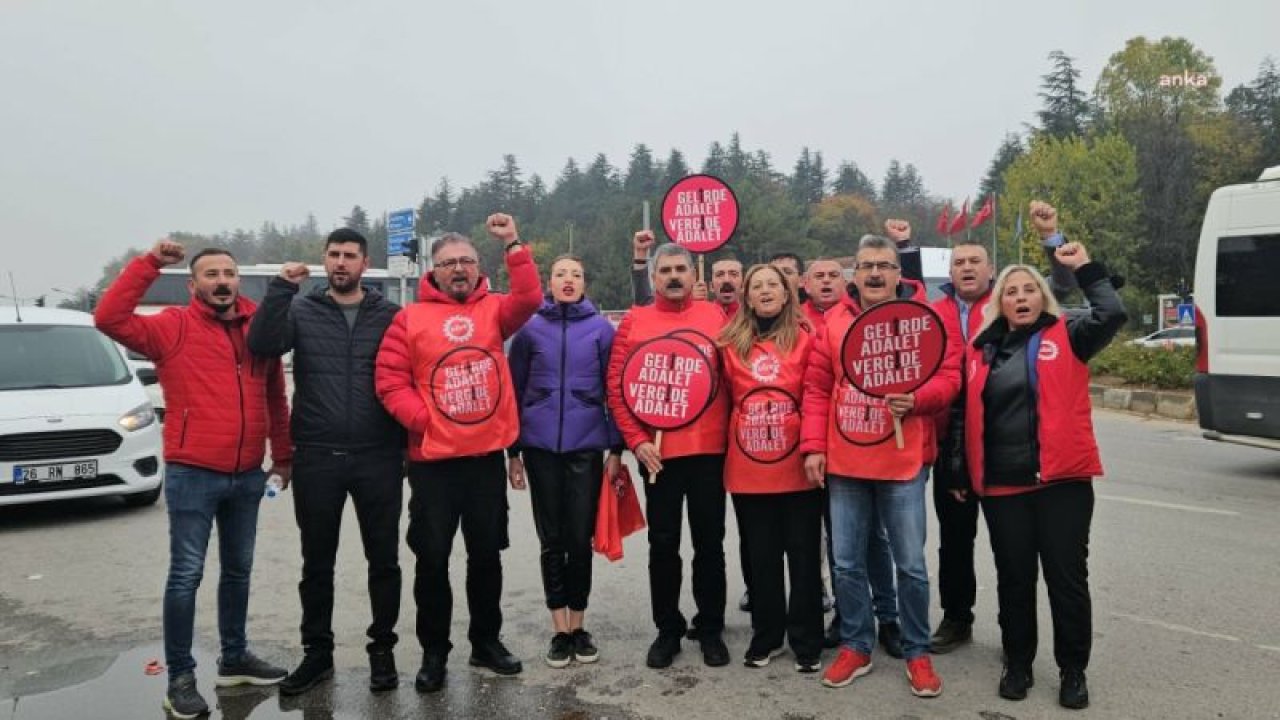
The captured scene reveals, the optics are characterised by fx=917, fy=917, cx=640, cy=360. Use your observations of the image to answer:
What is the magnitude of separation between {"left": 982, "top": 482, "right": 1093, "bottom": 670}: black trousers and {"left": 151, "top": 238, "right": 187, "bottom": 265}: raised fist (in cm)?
393

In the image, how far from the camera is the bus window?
900 centimetres

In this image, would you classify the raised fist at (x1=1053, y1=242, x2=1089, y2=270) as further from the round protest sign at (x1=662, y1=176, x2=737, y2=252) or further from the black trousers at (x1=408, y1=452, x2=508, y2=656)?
the round protest sign at (x1=662, y1=176, x2=737, y2=252)

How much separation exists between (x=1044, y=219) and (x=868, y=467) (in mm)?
1453

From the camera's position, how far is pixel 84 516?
835cm

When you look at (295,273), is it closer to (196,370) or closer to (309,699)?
(196,370)

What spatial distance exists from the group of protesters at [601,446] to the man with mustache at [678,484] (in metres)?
0.01

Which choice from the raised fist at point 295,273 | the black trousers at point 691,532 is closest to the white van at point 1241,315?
the black trousers at point 691,532

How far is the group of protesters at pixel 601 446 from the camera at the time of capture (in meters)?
4.16

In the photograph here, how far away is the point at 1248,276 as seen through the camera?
9180mm

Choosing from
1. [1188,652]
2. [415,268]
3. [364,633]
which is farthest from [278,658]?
[415,268]

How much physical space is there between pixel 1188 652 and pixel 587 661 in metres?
3.02

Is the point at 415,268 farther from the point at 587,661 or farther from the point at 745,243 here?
the point at 745,243

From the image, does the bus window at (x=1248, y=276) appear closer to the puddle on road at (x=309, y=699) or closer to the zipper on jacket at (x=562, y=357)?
the zipper on jacket at (x=562, y=357)

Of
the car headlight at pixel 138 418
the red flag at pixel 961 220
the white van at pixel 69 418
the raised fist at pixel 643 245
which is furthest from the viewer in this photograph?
the red flag at pixel 961 220
